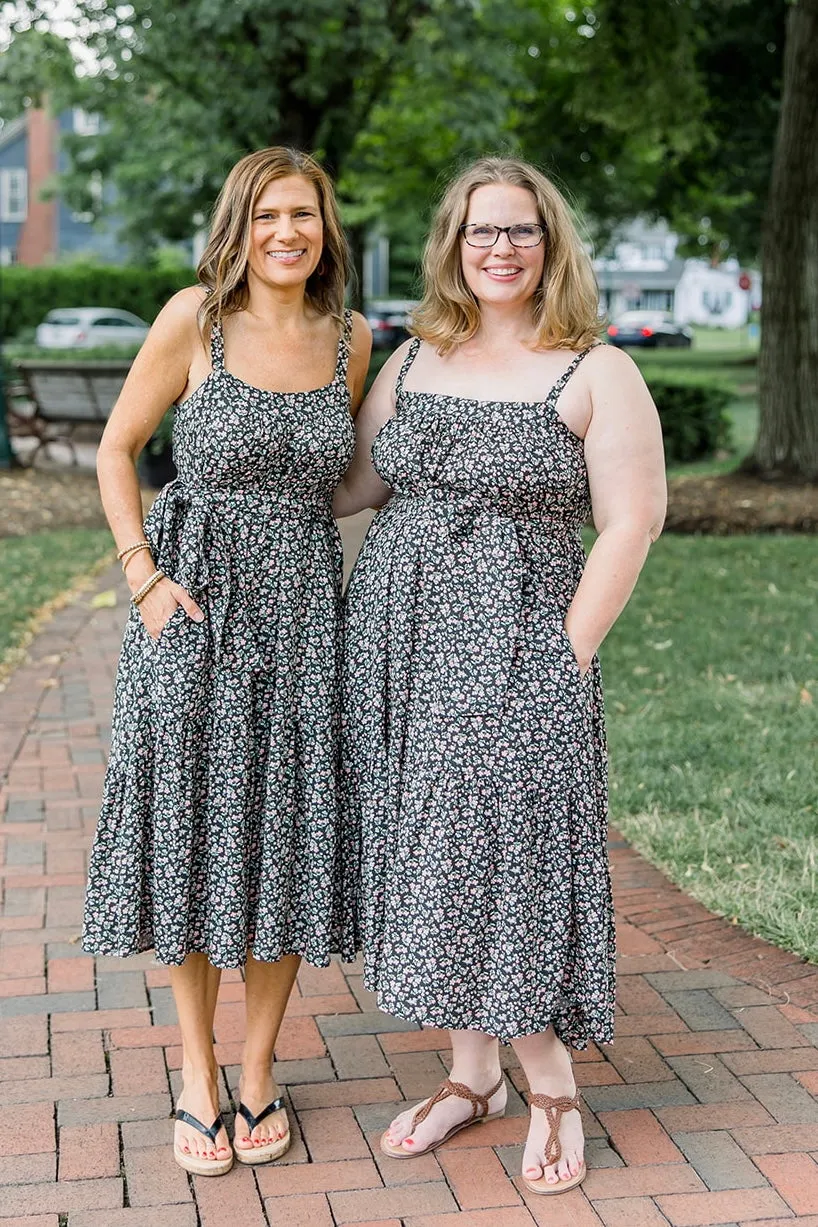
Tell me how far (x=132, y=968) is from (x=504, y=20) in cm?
1401

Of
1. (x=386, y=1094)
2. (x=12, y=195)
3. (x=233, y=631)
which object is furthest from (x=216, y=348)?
(x=12, y=195)

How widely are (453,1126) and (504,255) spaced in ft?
5.88

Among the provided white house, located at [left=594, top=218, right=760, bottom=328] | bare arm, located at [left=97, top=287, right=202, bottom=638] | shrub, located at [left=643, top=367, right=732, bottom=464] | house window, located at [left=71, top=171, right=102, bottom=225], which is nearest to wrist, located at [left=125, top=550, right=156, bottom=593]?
bare arm, located at [left=97, top=287, right=202, bottom=638]

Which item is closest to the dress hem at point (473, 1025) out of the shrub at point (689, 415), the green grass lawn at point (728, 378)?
the green grass lawn at point (728, 378)

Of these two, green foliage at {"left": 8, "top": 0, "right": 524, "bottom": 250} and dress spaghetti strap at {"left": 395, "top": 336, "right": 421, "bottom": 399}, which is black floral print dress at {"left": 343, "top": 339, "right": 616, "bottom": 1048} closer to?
dress spaghetti strap at {"left": 395, "top": 336, "right": 421, "bottom": 399}

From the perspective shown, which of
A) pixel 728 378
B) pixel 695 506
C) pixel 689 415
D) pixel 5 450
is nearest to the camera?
pixel 695 506

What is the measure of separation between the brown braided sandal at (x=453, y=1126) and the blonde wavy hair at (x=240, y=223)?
5.41ft

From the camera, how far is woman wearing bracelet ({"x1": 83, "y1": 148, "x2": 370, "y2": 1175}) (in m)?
2.89

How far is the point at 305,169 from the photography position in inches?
116

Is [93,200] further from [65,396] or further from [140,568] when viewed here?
[140,568]

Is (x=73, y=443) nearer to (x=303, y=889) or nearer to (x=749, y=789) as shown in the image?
(x=749, y=789)

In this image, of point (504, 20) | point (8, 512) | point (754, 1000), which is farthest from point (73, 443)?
point (754, 1000)

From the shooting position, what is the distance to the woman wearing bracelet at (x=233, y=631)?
2887 millimetres

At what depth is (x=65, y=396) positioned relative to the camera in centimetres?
1395
